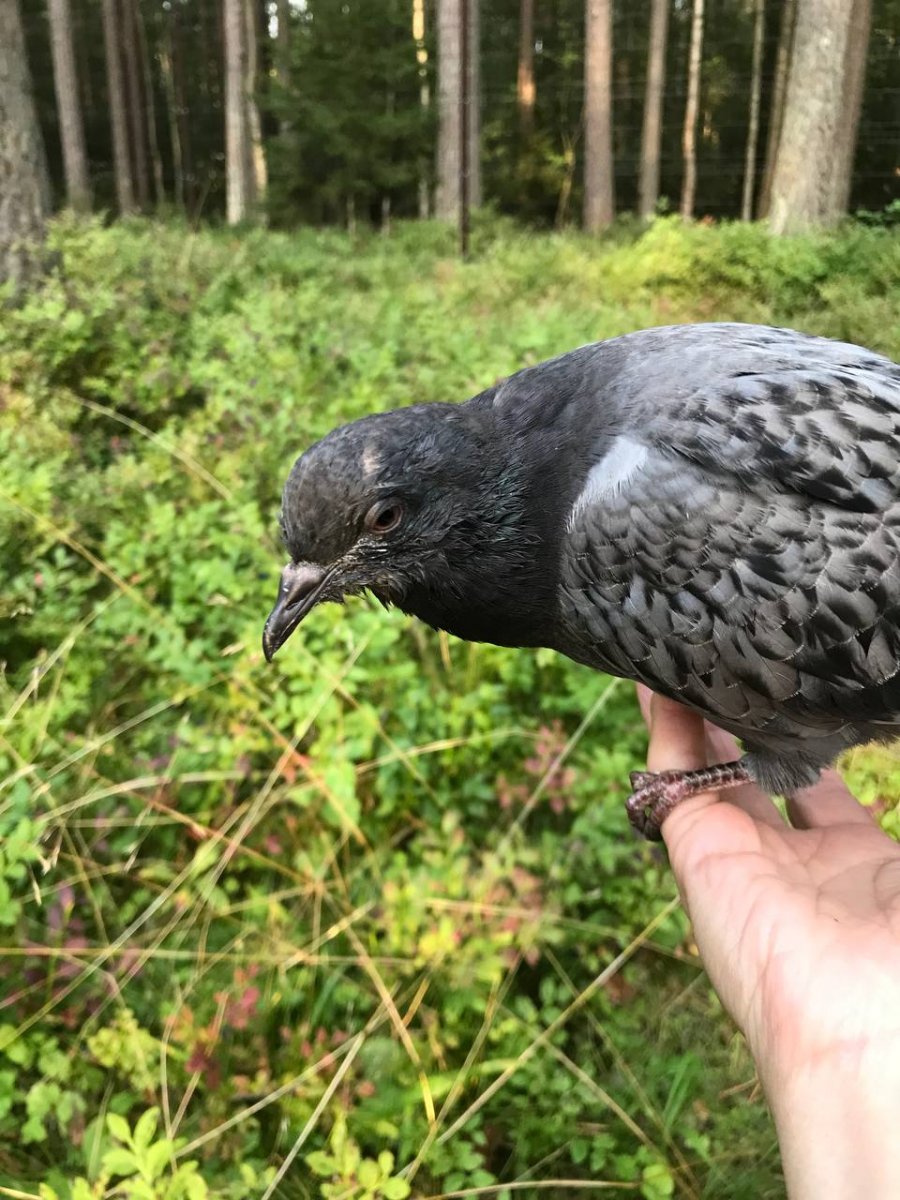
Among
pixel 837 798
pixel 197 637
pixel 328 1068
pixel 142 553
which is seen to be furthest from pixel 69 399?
pixel 837 798

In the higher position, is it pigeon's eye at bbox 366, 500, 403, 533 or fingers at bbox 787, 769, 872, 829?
pigeon's eye at bbox 366, 500, 403, 533

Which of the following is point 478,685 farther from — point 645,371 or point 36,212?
point 36,212

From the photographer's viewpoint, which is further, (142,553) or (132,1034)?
(142,553)

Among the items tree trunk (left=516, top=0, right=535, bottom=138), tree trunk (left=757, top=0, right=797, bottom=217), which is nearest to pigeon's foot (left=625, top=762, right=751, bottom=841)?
tree trunk (left=757, top=0, right=797, bottom=217)

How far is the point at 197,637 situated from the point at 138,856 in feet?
3.33

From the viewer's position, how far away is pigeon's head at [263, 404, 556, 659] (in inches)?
93.0

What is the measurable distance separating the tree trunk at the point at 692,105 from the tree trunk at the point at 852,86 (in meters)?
8.93

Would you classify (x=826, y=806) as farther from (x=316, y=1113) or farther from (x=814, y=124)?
(x=814, y=124)

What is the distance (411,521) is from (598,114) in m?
20.8

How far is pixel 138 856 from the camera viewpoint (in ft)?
11.3

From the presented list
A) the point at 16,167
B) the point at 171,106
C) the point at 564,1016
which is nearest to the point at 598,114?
the point at 16,167

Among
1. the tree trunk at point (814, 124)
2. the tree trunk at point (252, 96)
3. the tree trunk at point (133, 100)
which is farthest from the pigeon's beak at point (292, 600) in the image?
the tree trunk at point (133, 100)

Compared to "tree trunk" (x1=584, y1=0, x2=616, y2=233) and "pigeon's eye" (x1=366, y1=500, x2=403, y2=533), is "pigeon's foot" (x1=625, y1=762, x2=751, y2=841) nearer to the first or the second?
"pigeon's eye" (x1=366, y1=500, x2=403, y2=533)

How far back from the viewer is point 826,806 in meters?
2.84
